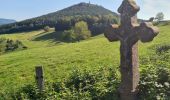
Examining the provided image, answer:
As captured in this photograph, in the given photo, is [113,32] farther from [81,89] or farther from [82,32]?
[82,32]

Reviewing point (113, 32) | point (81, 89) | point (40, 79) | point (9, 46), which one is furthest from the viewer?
point (9, 46)

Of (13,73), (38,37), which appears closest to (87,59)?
(13,73)

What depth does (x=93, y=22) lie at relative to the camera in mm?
134500

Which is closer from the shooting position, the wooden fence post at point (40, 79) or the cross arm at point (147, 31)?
the cross arm at point (147, 31)

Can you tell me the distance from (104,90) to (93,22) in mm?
120602

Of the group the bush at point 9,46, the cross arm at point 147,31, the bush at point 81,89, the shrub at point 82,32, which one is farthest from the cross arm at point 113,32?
the shrub at point 82,32

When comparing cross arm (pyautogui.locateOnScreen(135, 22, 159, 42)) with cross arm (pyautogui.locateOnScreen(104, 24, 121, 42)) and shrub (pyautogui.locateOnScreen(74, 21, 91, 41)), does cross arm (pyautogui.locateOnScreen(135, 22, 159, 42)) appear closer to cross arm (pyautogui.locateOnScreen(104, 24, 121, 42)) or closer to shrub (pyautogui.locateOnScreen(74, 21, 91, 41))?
cross arm (pyautogui.locateOnScreen(104, 24, 121, 42))

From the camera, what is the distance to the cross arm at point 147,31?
12.2 meters

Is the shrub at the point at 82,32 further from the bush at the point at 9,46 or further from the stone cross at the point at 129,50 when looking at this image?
the stone cross at the point at 129,50

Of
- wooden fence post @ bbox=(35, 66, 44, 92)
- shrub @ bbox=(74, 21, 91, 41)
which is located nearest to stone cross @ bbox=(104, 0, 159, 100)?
wooden fence post @ bbox=(35, 66, 44, 92)

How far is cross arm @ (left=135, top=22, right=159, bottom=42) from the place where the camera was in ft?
40.1

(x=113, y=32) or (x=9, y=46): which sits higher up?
(x=113, y=32)

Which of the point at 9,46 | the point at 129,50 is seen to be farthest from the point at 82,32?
the point at 129,50

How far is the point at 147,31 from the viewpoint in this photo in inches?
488
